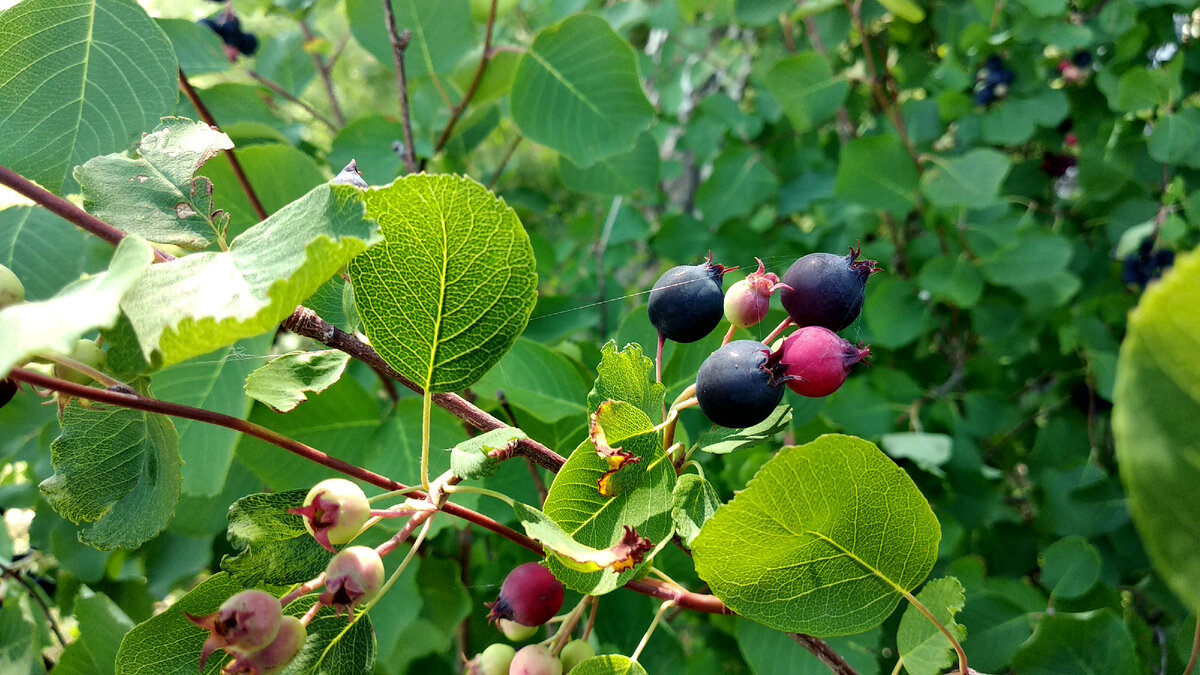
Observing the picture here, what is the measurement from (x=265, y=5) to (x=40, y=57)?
92 cm

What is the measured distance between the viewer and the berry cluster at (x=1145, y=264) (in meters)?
1.73

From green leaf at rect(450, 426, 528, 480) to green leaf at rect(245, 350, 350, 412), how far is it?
0.14 meters

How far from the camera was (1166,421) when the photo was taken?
282 mm

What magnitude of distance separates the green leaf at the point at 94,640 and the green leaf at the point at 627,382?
2.30ft

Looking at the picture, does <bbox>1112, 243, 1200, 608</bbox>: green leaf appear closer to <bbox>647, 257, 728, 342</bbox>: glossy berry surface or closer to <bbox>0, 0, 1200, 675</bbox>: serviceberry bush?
<bbox>0, 0, 1200, 675</bbox>: serviceberry bush

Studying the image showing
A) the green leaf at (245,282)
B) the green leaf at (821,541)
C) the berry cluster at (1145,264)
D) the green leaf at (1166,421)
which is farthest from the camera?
the berry cluster at (1145,264)

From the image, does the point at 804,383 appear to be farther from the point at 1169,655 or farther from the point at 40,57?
the point at 1169,655

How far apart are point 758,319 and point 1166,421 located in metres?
0.35

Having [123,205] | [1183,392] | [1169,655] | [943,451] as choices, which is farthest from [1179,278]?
[1169,655]

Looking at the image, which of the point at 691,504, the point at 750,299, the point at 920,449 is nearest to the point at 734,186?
the point at 920,449

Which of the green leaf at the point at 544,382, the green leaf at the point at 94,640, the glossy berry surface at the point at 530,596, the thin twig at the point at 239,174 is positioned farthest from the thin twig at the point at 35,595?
the glossy berry surface at the point at 530,596

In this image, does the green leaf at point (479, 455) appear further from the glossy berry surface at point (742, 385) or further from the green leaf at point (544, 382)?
the green leaf at point (544, 382)

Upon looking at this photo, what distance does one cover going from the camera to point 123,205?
591 millimetres

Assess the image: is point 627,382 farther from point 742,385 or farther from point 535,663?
point 535,663
